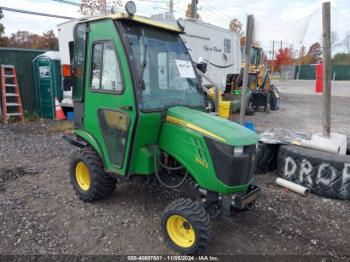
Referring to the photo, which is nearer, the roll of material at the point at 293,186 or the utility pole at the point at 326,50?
the roll of material at the point at 293,186

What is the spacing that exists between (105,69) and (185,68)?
0.91 meters

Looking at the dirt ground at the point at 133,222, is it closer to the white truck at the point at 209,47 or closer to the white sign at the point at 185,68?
the white sign at the point at 185,68

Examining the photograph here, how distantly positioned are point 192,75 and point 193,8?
1538 centimetres

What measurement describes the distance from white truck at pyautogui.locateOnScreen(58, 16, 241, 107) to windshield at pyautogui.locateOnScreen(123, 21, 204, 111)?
558 cm

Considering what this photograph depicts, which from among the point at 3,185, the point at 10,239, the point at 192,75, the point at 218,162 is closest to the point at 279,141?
the point at 192,75

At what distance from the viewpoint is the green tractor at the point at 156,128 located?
Result: 9.59ft

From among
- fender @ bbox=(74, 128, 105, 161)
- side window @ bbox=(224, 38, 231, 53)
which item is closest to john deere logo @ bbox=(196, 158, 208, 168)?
Answer: fender @ bbox=(74, 128, 105, 161)

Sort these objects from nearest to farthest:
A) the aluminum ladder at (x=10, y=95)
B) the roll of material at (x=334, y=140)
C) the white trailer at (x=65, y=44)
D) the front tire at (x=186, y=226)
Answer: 1. the front tire at (x=186, y=226)
2. the roll of material at (x=334, y=140)
3. the aluminum ladder at (x=10, y=95)
4. the white trailer at (x=65, y=44)

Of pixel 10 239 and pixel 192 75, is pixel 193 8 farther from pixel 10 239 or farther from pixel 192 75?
pixel 10 239

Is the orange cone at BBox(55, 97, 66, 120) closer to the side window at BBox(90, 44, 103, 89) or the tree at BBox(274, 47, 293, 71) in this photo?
the side window at BBox(90, 44, 103, 89)

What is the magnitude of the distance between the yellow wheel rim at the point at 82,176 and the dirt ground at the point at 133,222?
22 cm

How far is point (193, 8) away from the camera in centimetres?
1764

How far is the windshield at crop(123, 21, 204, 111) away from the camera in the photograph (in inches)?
126

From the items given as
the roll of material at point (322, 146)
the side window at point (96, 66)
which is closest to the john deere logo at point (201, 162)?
the side window at point (96, 66)
